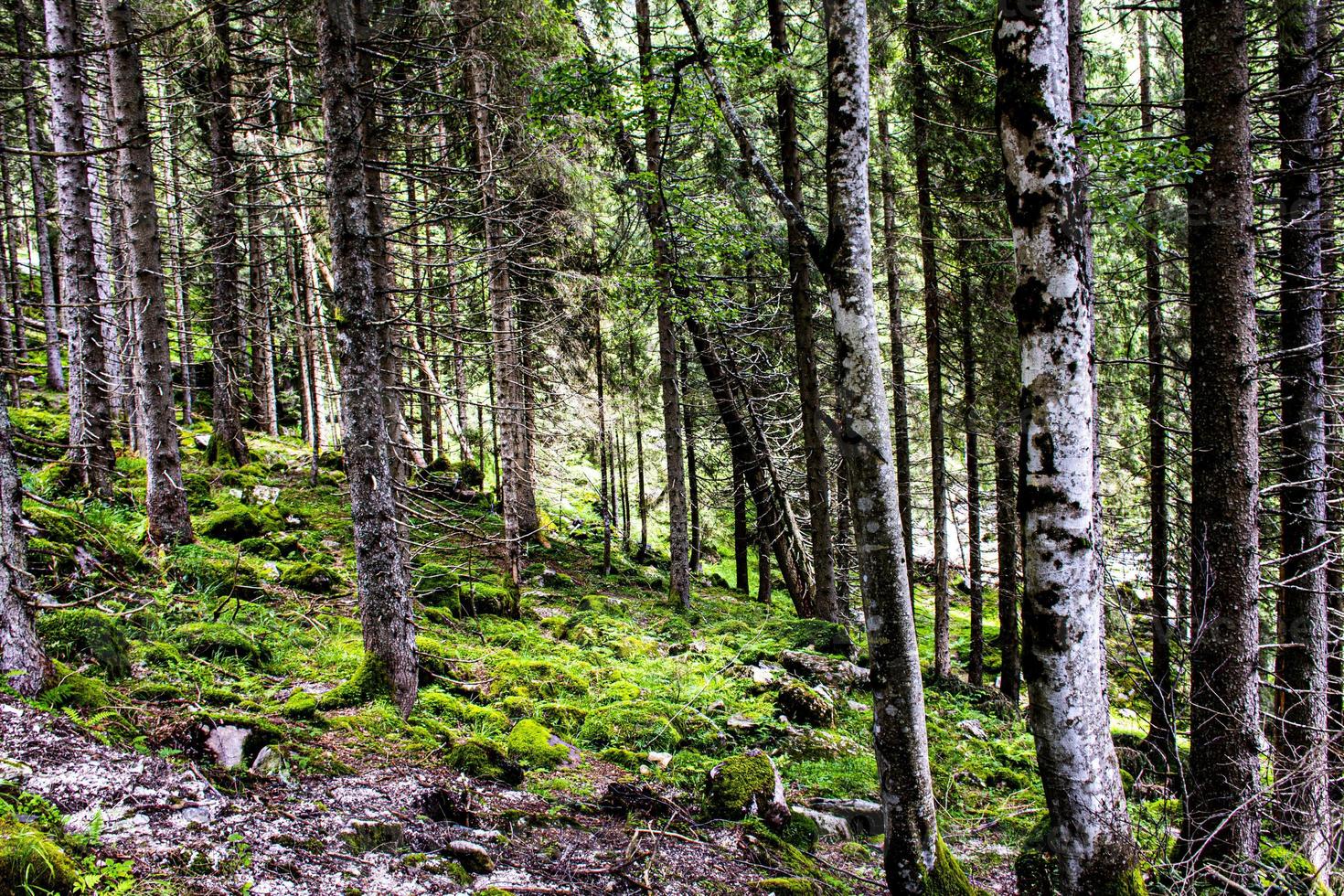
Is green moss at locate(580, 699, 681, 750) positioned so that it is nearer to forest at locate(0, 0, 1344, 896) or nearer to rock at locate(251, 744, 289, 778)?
forest at locate(0, 0, 1344, 896)

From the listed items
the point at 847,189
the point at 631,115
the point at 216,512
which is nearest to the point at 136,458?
the point at 216,512

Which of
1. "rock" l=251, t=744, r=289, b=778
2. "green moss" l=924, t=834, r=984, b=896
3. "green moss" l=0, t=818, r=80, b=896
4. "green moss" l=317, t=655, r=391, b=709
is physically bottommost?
"green moss" l=924, t=834, r=984, b=896

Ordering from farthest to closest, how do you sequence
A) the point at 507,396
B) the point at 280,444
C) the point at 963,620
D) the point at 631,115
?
the point at 963,620 < the point at 280,444 < the point at 507,396 < the point at 631,115

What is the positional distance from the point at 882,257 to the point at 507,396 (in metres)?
7.12

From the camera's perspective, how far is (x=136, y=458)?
12.6 metres

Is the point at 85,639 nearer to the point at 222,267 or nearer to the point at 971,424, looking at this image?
the point at 222,267

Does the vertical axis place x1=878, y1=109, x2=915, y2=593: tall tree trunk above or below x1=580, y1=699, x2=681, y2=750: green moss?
above

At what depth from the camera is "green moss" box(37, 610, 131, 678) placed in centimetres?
455

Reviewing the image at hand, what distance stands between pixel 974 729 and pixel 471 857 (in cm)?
744

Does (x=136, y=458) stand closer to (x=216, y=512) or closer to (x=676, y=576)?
(x=216, y=512)

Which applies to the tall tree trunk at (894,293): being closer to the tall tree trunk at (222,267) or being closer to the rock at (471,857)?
the rock at (471,857)

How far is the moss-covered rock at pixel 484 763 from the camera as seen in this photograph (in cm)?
519

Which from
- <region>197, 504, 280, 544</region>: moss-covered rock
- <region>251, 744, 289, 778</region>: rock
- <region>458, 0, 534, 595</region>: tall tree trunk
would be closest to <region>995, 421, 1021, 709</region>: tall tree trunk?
<region>458, 0, 534, 595</region>: tall tree trunk

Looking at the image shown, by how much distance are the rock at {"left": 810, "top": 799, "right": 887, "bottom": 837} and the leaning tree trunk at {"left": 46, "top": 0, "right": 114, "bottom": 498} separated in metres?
9.51
